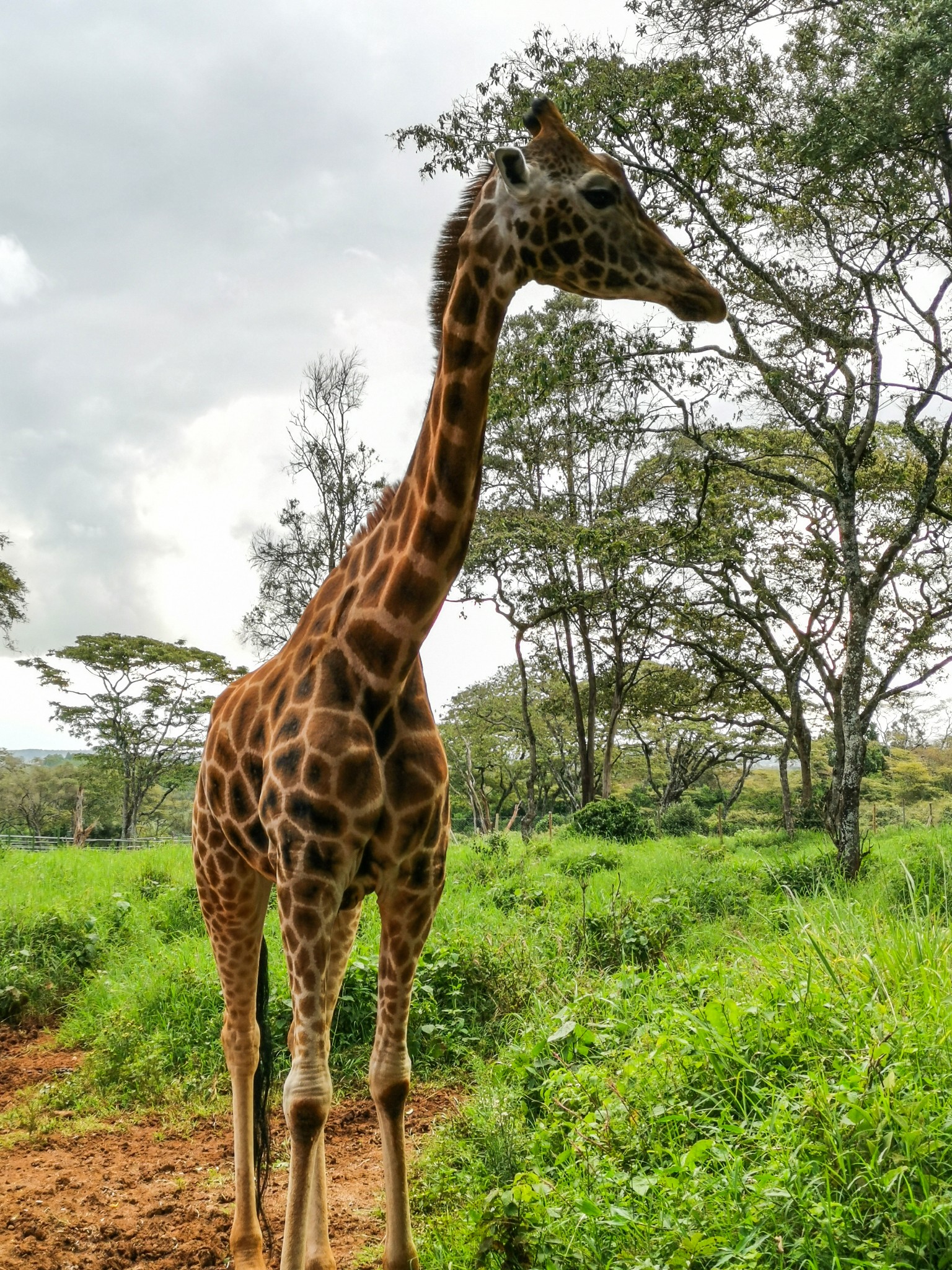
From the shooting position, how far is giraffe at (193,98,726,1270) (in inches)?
96.0

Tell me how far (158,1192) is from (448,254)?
407 centimetres

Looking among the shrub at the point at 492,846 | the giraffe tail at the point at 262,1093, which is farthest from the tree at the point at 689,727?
the giraffe tail at the point at 262,1093

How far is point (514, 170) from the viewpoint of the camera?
2418 mm

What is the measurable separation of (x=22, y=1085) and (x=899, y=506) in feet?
51.7

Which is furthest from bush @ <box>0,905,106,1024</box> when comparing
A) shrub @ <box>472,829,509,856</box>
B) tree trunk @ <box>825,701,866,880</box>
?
tree trunk @ <box>825,701,866,880</box>

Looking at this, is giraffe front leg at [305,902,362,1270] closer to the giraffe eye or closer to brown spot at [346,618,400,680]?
brown spot at [346,618,400,680]

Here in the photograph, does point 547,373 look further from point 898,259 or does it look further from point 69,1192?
point 69,1192

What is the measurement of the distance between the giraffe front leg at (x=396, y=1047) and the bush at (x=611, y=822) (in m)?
13.0

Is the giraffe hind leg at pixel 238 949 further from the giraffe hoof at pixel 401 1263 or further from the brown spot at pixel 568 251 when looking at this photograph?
the brown spot at pixel 568 251

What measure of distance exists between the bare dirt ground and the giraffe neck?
7.70 feet

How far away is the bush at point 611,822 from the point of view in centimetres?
1578

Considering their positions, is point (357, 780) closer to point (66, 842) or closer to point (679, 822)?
point (679, 822)

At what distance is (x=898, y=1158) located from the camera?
2.35m

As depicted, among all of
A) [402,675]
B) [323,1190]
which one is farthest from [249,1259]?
[402,675]
